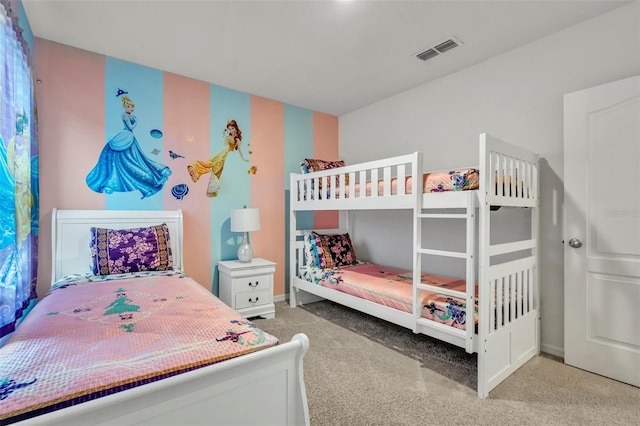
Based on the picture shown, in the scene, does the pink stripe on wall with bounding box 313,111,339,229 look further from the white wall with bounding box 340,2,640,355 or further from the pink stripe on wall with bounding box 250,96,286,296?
the white wall with bounding box 340,2,640,355

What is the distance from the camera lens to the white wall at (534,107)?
2195 millimetres

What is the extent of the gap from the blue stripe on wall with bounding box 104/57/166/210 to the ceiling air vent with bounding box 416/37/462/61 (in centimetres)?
249

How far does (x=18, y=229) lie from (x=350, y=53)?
2.66 m

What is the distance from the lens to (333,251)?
349 centimetres

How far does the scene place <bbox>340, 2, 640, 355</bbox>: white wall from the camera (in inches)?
86.4

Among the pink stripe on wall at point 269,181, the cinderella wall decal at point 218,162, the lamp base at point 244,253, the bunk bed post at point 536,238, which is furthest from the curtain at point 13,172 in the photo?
the bunk bed post at point 536,238

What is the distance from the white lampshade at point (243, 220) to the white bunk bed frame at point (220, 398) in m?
2.11

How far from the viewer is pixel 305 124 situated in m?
4.08

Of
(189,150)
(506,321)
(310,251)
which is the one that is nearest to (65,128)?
(189,150)

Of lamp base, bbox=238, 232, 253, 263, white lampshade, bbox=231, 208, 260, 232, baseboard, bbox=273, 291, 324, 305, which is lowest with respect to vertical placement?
baseboard, bbox=273, 291, 324, 305

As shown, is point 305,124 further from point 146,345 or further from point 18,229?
point 146,345

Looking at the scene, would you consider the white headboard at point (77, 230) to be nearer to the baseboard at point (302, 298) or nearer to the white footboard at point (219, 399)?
the baseboard at point (302, 298)

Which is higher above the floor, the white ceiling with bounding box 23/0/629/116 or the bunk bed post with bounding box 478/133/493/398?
the white ceiling with bounding box 23/0/629/116

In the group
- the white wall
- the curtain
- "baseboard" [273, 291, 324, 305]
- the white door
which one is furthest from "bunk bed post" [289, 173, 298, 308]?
the white door
